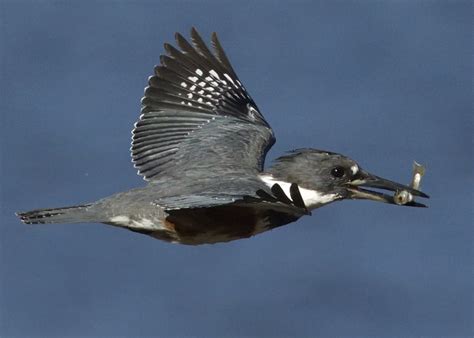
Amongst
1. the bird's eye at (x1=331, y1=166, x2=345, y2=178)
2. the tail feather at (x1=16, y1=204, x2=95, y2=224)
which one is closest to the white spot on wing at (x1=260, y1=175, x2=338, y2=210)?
the bird's eye at (x1=331, y1=166, x2=345, y2=178)

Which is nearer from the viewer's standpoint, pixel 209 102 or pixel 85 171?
pixel 209 102

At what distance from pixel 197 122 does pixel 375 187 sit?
139cm

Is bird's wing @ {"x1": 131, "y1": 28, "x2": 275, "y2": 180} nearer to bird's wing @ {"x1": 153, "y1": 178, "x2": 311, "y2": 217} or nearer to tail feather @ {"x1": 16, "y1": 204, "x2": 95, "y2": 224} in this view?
bird's wing @ {"x1": 153, "y1": 178, "x2": 311, "y2": 217}

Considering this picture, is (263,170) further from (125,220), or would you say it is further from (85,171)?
(85,171)

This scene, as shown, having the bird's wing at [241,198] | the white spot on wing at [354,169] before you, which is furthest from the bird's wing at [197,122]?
the white spot on wing at [354,169]

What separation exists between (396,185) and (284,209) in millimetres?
1597

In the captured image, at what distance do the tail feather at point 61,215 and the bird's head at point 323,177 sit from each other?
3.97ft

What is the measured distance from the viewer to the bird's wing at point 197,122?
338 inches

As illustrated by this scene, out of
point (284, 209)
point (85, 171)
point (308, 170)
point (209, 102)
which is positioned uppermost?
point (85, 171)

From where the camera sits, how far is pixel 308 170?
8266 mm

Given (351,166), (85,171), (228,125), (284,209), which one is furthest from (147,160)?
(85,171)

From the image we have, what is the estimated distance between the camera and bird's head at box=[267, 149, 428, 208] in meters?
8.23

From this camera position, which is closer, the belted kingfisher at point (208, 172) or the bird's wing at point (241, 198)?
the bird's wing at point (241, 198)

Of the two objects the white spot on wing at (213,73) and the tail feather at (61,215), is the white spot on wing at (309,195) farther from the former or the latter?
the white spot on wing at (213,73)
